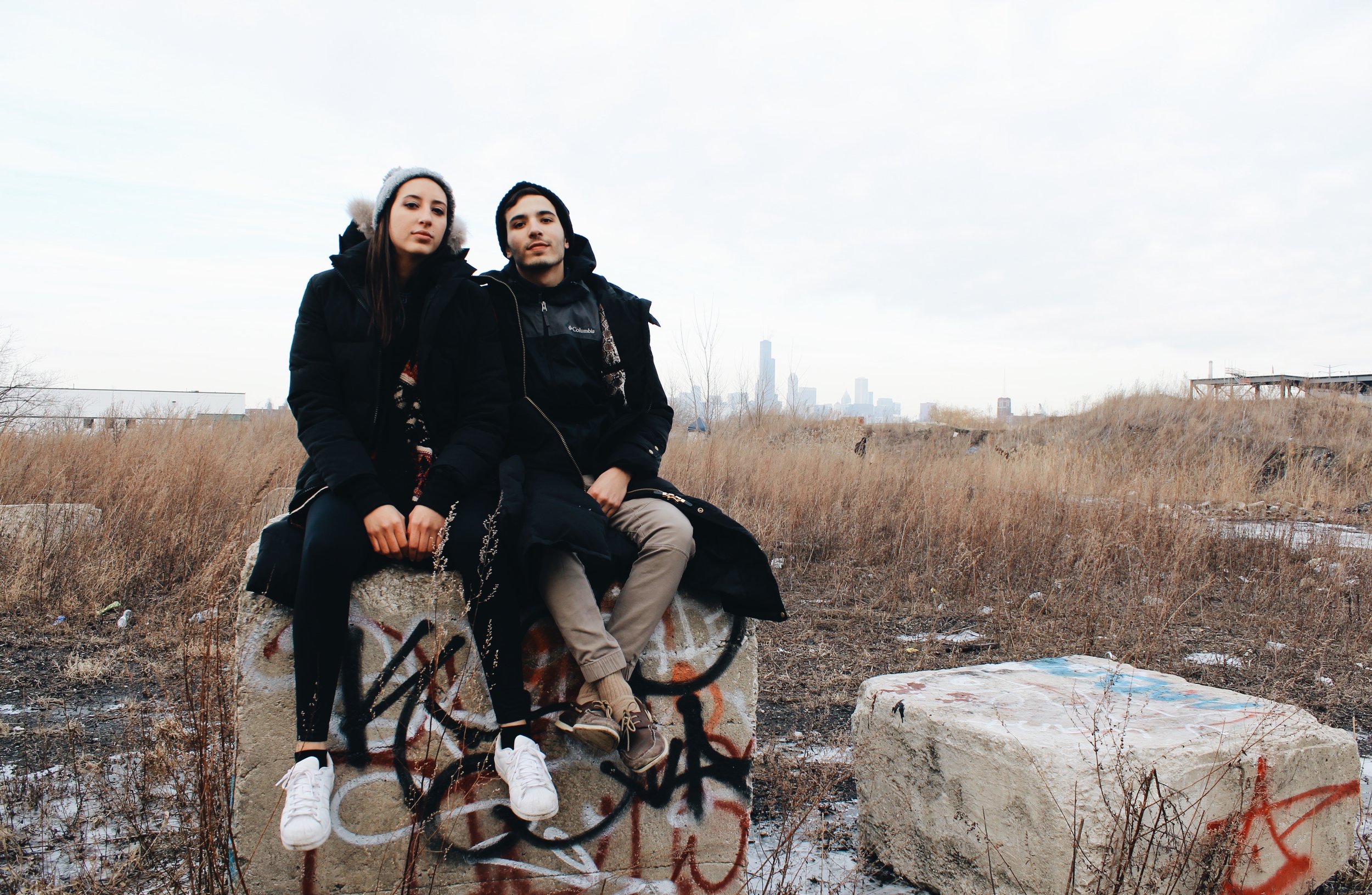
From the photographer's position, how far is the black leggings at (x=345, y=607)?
1956 mm

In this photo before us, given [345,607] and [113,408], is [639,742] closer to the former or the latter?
[345,607]

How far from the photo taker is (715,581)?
7.72 feet

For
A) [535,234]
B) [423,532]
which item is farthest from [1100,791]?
[535,234]

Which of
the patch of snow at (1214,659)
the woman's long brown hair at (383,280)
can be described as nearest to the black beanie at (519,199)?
the woman's long brown hair at (383,280)

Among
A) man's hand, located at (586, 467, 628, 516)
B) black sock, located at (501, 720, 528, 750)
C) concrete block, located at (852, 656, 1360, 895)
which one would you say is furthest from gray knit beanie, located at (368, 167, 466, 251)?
concrete block, located at (852, 656, 1360, 895)

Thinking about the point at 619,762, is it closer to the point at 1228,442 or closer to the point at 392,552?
the point at 392,552

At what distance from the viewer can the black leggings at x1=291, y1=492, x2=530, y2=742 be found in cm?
196

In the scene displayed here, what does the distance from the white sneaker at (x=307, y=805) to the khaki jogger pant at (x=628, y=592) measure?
0.64 m

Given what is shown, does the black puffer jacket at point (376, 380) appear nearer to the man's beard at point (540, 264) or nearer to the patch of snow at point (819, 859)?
the man's beard at point (540, 264)

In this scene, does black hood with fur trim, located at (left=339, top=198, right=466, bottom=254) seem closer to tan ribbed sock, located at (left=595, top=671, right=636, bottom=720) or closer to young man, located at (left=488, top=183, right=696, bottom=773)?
young man, located at (left=488, top=183, right=696, bottom=773)

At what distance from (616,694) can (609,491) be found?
63cm

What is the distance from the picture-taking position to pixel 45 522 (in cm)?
534

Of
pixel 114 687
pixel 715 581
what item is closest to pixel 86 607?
pixel 114 687

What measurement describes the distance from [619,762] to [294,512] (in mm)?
1121
